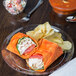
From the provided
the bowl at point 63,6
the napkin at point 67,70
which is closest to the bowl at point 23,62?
the napkin at point 67,70

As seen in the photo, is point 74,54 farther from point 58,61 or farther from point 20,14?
point 20,14

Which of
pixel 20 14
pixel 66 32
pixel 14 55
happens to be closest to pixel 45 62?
pixel 14 55

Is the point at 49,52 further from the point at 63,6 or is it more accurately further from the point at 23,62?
the point at 63,6

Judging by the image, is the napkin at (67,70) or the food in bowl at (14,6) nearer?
the napkin at (67,70)

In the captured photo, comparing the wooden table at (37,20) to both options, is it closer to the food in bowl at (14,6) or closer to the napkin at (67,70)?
the food in bowl at (14,6)

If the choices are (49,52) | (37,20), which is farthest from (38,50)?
(37,20)
